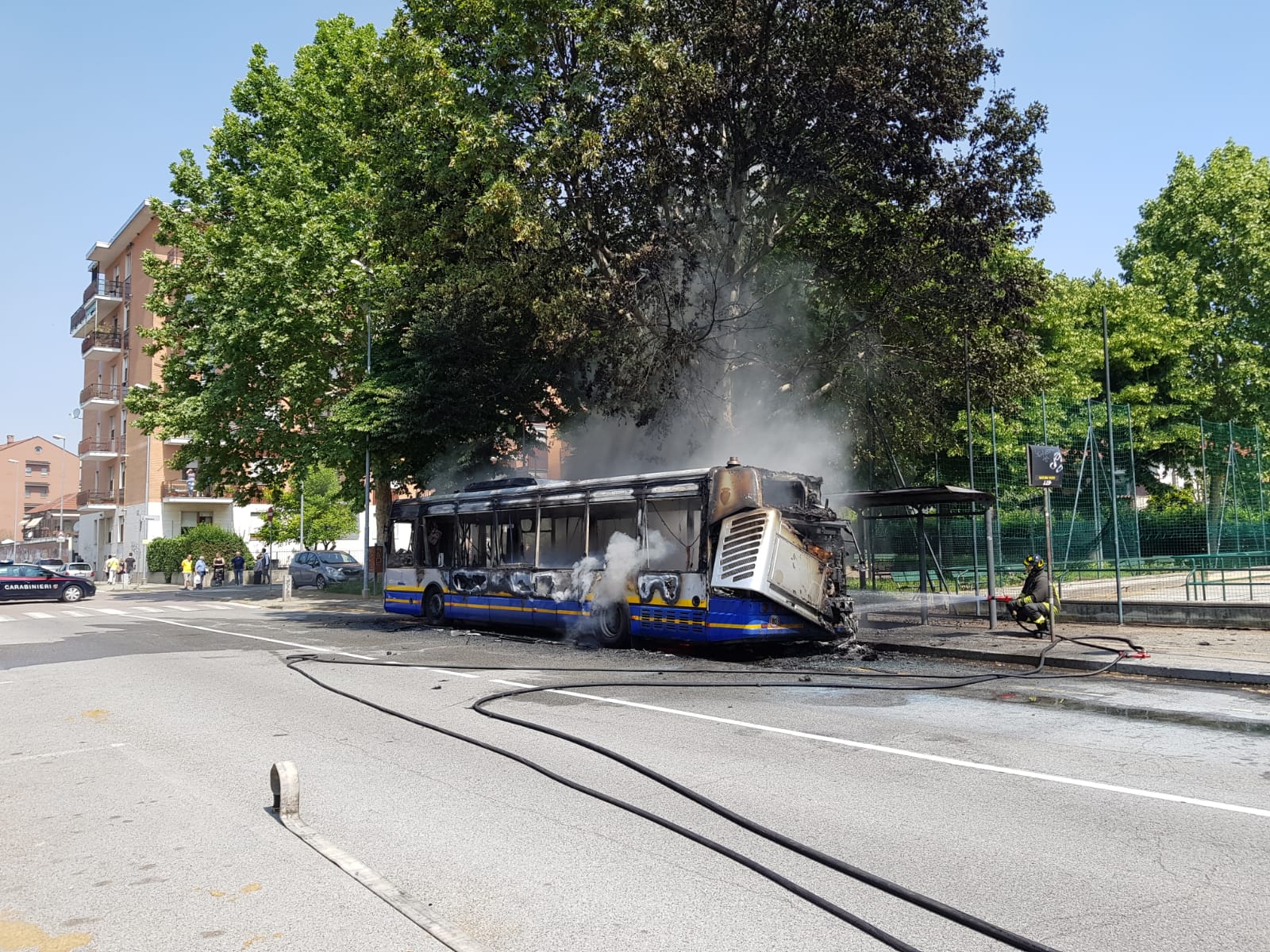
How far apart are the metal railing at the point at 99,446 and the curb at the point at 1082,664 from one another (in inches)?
2129

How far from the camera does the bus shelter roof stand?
15.0m

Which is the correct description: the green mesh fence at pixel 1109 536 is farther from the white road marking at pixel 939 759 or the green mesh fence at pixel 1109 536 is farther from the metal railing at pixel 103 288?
the metal railing at pixel 103 288

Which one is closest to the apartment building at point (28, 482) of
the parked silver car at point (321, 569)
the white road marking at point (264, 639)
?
the parked silver car at point (321, 569)

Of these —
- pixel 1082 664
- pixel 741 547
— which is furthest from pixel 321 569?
pixel 1082 664

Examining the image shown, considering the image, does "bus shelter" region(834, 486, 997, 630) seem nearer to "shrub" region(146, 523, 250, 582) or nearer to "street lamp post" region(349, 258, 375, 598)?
"street lamp post" region(349, 258, 375, 598)

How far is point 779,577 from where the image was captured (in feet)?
42.2

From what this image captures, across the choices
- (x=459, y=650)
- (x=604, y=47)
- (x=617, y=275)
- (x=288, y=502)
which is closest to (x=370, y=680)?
(x=459, y=650)

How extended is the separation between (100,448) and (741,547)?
55752 millimetres

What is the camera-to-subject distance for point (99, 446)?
5744 cm

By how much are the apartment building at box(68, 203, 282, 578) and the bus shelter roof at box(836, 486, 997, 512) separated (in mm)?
42635

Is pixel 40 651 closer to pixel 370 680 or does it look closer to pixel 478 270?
pixel 370 680

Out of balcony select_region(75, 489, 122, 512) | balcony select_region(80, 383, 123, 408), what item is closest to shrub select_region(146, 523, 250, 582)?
balcony select_region(75, 489, 122, 512)

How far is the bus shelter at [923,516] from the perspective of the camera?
1523 cm

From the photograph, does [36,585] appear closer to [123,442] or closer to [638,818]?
[123,442]
